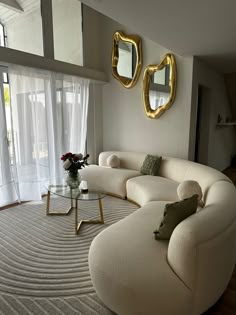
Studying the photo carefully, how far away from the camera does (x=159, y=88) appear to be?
14.1 ft

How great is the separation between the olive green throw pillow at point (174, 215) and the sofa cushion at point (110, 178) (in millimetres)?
2064

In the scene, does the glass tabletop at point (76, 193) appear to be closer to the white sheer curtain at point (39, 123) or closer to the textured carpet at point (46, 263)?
the textured carpet at point (46, 263)

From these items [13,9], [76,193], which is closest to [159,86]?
[76,193]

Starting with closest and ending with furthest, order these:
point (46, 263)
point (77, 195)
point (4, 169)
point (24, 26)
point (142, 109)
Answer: point (46, 263) → point (77, 195) → point (4, 169) → point (24, 26) → point (142, 109)

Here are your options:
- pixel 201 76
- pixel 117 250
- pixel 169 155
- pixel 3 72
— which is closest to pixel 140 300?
pixel 117 250

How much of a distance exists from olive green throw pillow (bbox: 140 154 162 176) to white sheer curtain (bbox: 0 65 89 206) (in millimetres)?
1582

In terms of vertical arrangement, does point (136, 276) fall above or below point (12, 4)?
below

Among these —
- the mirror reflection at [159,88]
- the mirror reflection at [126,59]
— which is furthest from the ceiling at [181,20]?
the mirror reflection at [126,59]

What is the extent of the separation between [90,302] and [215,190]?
1535mm

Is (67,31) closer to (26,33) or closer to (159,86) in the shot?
(26,33)

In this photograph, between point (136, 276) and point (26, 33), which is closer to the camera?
point (136, 276)

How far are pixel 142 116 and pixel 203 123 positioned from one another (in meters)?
1.44

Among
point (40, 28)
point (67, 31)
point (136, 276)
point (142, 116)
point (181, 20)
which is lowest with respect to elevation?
point (136, 276)

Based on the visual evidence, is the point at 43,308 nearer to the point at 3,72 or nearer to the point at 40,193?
the point at 40,193
